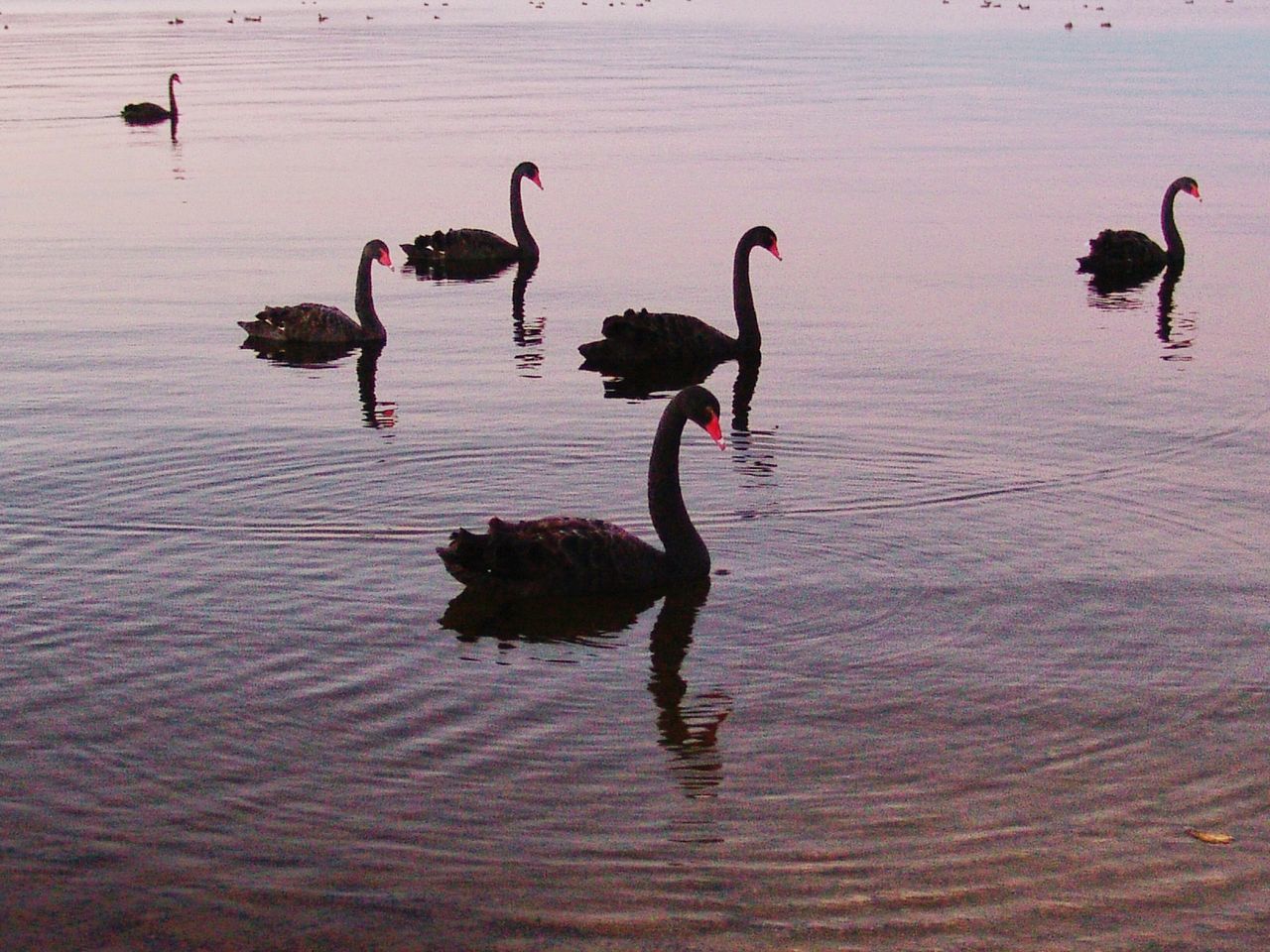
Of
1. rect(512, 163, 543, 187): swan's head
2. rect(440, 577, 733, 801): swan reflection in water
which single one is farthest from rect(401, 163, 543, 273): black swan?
rect(440, 577, 733, 801): swan reflection in water

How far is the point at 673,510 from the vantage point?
10.0m

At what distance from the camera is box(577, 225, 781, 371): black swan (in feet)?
55.7

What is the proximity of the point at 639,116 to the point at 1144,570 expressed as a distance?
3552 centimetres

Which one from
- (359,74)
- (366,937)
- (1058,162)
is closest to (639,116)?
(1058,162)

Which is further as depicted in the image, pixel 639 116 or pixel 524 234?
pixel 639 116

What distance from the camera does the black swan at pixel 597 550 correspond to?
956 cm

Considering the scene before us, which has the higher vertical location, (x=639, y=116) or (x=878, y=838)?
(x=639, y=116)

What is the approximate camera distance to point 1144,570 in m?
10.1

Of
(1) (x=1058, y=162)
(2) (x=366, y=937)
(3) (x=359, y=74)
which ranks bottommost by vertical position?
(2) (x=366, y=937)

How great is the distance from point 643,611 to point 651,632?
1.24 feet

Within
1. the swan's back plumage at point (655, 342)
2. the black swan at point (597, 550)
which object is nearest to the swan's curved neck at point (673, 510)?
the black swan at point (597, 550)

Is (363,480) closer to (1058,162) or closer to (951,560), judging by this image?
(951,560)

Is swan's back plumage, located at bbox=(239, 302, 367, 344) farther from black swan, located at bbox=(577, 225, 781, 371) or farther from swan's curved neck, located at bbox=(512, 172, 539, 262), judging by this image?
swan's curved neck, located at bbox=(512, 172, 539, 262)

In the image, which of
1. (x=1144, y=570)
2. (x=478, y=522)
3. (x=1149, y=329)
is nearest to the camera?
(x=1144, y=570)
